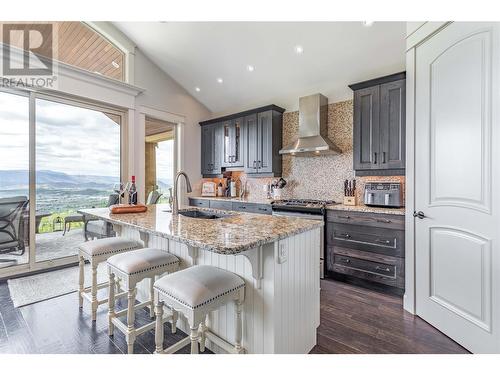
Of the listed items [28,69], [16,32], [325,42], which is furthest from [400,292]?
[16,32]

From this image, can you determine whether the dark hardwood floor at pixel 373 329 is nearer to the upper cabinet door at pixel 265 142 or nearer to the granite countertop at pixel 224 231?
the granite countertop at pixel 224 231

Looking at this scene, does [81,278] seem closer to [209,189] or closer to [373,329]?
[373,329]

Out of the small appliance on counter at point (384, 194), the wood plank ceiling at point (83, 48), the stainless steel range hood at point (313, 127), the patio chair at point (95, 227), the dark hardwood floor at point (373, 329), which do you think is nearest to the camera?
the dark hardwood floor at point (373, 329)

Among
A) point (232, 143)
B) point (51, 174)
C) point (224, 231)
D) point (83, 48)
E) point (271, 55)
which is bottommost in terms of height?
point (224, 231)

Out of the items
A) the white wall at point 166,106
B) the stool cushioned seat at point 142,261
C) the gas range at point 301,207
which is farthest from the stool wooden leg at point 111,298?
the white wall at point 166,106

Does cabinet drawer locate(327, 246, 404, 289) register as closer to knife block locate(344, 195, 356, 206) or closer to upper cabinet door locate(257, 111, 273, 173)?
knife block locate(344, 195, 356, 206)

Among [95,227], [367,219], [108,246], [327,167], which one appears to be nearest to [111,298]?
[108,246]

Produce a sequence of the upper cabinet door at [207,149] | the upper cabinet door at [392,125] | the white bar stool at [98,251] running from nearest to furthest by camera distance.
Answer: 1. the white bar stool at [98,251]
2. the upper cabinet door at [392,125]
3. the upper cabinet door at [207,149]

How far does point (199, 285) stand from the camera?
1.35 m

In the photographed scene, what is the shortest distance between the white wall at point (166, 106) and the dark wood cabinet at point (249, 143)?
417mm

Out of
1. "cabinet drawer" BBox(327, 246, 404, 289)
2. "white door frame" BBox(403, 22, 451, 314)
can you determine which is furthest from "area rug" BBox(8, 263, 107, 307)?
"white door frame" BBox(403, 22, 451, 314)

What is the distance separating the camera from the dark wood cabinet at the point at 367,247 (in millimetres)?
2582

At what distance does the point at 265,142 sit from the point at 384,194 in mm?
1949

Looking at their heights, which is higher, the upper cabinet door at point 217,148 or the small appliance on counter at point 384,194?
the upper cabinet door at point 217,148
